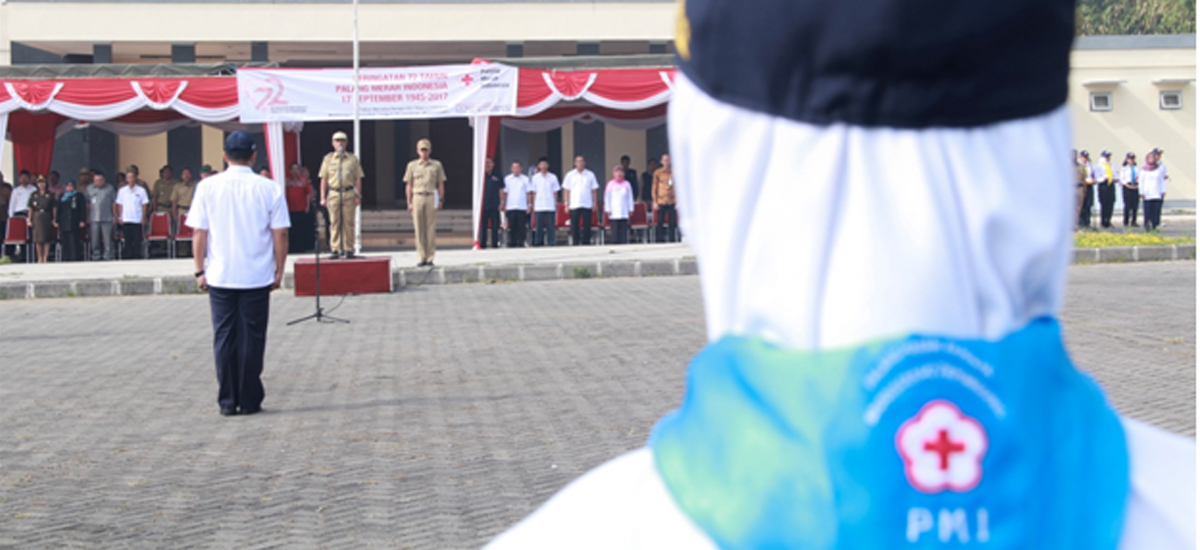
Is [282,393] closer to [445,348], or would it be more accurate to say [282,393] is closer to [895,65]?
[445,348]

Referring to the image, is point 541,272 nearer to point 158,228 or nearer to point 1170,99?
point 158,228

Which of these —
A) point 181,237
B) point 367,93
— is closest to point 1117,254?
point 367,93

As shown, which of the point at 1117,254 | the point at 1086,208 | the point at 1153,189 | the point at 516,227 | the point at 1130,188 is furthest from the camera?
the point at 1130,188

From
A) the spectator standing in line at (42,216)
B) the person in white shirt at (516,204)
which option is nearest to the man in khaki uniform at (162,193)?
the spectator standing in line at (42,216)

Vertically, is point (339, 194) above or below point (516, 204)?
above

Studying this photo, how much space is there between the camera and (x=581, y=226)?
79.7 ft

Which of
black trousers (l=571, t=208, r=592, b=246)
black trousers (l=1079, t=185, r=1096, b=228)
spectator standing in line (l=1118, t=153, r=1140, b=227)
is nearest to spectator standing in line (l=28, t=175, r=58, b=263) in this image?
black trousers (l=571, t=208, r=592, b=246)

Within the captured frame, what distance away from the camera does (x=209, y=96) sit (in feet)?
68.1

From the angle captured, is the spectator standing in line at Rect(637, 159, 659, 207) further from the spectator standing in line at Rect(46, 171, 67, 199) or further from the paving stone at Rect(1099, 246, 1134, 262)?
the spectator standing in line at Rect(46, 171, 67, 199)

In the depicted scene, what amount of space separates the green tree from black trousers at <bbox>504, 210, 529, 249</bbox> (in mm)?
39117

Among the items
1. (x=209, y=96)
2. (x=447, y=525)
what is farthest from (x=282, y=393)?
(x=209, y=96)

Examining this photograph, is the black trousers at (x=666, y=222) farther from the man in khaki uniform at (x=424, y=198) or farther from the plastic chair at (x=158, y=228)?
the plastic chair at (x=158, y=228)

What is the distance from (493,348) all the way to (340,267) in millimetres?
5277

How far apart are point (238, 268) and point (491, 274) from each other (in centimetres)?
1001
